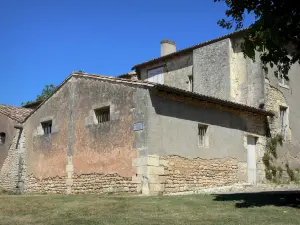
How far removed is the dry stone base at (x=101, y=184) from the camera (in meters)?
14.3

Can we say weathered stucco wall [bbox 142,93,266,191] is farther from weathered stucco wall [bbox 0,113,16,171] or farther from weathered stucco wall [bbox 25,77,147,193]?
weathered stucco wall [bbox 0,113,16,171]

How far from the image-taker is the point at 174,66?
22688 mm

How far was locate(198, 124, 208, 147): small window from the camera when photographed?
15848 mm

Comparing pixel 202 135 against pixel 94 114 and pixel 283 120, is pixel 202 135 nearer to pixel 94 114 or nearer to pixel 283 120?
pixel 94 114

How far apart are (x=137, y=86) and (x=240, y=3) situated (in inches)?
220

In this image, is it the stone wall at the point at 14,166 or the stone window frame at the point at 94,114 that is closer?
the stone window frame at the point at 94,114

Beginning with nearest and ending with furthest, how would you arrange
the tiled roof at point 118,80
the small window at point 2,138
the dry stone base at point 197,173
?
1. the tiled roof at point 118,80
2. the dry stone base at point 197,173
3. the small window at point 2,138

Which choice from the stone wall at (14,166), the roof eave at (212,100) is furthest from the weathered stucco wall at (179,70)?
the stone wall at (14,166)

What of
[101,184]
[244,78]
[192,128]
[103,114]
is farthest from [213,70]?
[101,184]

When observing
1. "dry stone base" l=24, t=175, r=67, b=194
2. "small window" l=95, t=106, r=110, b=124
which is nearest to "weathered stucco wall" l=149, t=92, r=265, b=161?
"small window" l=95, t=106, r=110, b=124

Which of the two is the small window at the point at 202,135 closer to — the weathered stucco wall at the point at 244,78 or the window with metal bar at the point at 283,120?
the weathered stucco wall at the point at 244,78

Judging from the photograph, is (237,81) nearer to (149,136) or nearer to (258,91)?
(258,91)

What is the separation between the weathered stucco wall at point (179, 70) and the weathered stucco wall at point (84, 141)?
6897 millimetres

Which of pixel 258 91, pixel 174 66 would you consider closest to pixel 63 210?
pixel 258 91
